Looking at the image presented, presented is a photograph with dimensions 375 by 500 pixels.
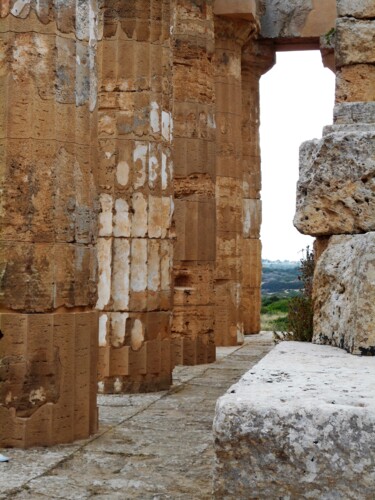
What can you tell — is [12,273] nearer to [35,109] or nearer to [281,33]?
[35,109]

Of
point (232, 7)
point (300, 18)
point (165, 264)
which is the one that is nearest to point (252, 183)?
point (300, 18)

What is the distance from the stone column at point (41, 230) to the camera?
19.3 feet

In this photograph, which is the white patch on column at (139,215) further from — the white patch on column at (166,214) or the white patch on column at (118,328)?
the white patch on column at (118,328)

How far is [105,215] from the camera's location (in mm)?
8773

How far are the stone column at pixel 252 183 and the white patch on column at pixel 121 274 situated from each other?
8914 mm

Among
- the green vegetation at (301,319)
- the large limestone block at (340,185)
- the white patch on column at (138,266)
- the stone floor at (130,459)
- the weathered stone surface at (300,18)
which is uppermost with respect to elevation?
the weathered stone surface at (300,18)

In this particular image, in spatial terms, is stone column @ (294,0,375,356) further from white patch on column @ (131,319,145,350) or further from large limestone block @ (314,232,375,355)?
white patch on column @ (131,319,145,350)

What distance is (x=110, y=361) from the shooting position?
28.8 feet

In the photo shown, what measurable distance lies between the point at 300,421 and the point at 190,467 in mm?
2991

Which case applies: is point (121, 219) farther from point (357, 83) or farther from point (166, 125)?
point (357, 83)

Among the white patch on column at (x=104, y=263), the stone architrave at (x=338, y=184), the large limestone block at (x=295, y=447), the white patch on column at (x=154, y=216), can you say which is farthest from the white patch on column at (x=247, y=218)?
the large limestone block at (x=295, y=447)

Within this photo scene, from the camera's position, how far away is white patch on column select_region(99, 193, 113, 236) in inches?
345

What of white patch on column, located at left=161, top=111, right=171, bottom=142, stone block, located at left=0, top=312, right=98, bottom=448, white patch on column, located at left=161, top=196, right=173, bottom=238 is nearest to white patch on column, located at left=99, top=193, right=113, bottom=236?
white patch on column, located at left=161, top=196, right=173, bottom=238

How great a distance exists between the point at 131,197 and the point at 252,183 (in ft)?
30.1
